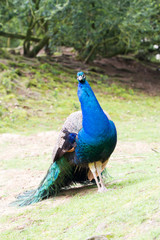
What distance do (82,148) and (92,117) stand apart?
0.42 m

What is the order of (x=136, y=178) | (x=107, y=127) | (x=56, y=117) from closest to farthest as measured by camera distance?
1. (x=107, y=127)
2. (x=136, y=178)
3. (x=56, y=117)

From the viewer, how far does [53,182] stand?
17.5 feet

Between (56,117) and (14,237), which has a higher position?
(14,237)

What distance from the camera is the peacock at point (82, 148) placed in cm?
477

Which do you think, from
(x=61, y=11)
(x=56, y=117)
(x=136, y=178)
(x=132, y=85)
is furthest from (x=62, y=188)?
(x=132, y=85)

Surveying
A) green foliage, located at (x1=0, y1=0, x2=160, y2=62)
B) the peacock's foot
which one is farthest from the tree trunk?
the peacock's foot

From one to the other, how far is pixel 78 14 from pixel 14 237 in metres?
13.3

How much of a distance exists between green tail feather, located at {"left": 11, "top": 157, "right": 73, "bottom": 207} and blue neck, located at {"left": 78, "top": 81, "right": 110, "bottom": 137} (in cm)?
72

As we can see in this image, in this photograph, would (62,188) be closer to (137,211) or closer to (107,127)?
(107,127)

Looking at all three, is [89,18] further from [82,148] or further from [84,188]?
[82,148]

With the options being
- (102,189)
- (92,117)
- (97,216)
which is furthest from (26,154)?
(97,216)

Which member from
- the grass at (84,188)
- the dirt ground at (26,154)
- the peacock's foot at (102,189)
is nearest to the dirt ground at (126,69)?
the grass at (84,188)

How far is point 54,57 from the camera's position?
2067cm

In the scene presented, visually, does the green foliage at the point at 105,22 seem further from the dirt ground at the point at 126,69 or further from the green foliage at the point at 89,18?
the dirt ground at the point at 126,69
